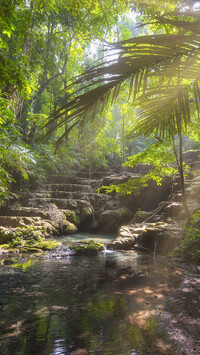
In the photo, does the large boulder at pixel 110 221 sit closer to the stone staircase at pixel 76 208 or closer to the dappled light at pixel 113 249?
the stone staircase at pixel 76 208

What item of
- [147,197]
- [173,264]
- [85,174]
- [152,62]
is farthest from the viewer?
[85,174]

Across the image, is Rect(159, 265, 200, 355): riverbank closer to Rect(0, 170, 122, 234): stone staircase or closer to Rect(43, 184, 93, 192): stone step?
Rect(0, 170, 122, 234): stone staircase

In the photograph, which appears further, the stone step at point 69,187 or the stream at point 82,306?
the stone step at point 69,187

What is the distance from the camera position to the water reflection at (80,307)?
2.67 meters

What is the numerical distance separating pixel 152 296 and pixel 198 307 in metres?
0.98

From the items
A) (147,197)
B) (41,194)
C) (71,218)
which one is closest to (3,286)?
(71,218)

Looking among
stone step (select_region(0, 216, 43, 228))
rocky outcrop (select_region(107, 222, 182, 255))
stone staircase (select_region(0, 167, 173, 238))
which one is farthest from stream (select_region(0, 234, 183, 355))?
stone staircase (select_region(0, 167, 173, 238))

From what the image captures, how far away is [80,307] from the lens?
3.85 metres

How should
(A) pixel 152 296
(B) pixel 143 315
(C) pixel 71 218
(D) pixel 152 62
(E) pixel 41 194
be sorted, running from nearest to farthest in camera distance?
1. (D) pixel 152 62
2. (B) pixel 143 315
3. (A) pixel 152 296
4. (C) pixel 71 218
5. (E) pixel 41 194

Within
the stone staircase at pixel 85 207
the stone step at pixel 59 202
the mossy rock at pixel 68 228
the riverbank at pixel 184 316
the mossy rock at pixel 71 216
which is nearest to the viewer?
the riverbank at pixel 184 316

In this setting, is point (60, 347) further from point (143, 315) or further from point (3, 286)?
point (3, 286)

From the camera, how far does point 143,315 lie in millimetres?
3490

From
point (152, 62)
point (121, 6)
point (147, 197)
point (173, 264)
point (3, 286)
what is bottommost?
point (173, 264)

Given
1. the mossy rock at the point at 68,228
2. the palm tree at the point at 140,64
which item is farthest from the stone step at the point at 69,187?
the palm tree at the point at 140,64
